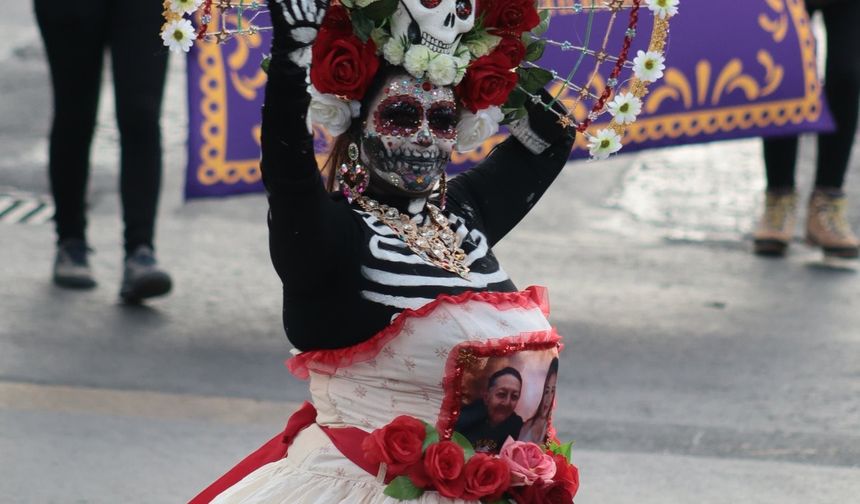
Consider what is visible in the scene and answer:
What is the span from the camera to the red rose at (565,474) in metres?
2.94

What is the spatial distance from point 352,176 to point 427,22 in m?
0.33

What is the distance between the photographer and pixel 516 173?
329 cm

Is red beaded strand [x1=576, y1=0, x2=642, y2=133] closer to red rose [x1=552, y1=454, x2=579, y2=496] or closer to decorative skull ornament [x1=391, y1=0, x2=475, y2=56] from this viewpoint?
decorative skull ornament [x1=391, y1=0, x2=475, y2=56]

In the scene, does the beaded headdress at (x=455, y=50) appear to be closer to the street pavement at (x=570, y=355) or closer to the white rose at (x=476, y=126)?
the white rose at (x=476, y=126)

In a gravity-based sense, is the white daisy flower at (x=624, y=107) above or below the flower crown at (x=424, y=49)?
below

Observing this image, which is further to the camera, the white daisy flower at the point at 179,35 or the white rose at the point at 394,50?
the white rose at the point at 394,50

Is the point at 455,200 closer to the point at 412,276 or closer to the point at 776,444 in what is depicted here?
the point at 412,276

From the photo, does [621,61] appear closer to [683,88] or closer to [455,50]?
[455,50]

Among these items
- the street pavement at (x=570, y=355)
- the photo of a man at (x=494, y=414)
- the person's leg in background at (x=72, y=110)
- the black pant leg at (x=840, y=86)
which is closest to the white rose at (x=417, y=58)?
the photo of a man at (x=494, y=414)

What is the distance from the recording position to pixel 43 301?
19.7 ft

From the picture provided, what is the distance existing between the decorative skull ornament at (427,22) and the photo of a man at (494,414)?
62 cm

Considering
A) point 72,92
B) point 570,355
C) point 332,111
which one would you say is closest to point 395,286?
point 332,111

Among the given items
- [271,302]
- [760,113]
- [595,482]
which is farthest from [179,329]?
[760,113]

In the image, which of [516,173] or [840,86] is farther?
[840,86]
